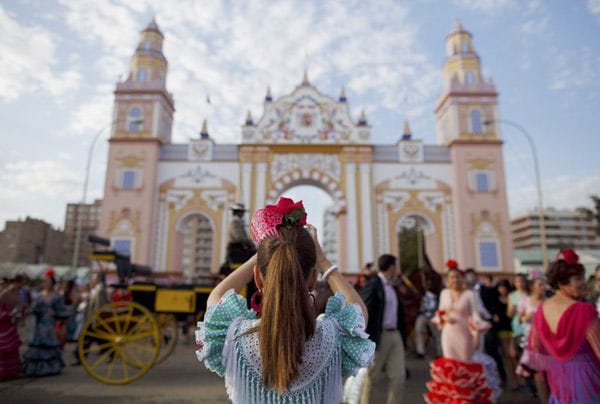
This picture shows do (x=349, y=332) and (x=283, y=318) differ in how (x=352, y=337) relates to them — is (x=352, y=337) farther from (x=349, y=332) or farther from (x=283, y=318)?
(x=283, y=318)

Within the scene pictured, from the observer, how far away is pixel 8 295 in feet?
20.1

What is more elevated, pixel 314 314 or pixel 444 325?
pixel 314 314

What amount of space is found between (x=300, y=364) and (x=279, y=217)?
0.53 meters

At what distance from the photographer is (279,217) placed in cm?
156

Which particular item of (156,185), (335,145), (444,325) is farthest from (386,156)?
(444,325)

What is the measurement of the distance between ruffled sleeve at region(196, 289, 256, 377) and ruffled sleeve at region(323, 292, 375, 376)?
350 millimetres

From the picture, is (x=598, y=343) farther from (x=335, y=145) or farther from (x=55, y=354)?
(x=335, y=145)

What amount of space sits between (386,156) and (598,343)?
18.5 m

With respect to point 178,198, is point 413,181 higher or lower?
higher

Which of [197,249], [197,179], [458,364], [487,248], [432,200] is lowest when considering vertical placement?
[458,364]

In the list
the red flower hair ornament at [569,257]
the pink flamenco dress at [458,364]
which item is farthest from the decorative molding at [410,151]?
the red flower hair ornament at [569,257]

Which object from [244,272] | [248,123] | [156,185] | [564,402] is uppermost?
[248,123]

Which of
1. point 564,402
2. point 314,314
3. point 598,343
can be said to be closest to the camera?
point 314,314

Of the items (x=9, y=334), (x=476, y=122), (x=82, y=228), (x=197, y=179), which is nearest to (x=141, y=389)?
(x=9, y=334)
